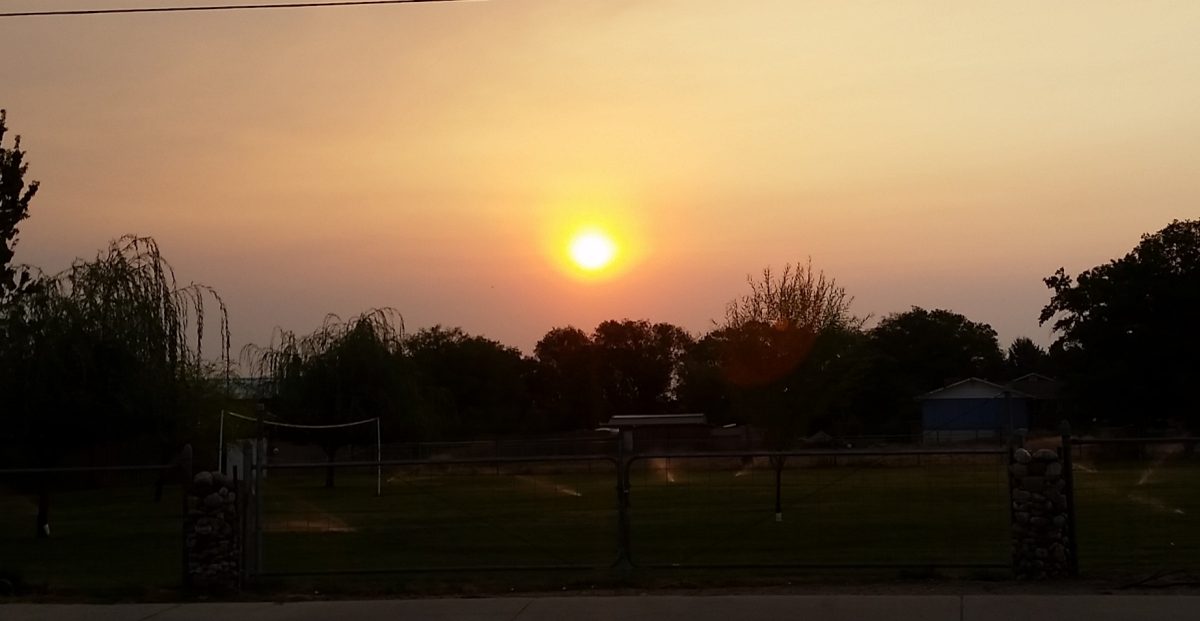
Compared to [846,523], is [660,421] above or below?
above

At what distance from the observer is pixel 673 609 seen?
1282 centimetres

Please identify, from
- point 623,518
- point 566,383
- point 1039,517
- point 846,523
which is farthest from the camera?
point 566,383

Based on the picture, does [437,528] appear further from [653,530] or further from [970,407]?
[970,407]

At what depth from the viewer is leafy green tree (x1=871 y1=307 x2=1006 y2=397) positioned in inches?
4579

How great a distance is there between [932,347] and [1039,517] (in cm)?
10770

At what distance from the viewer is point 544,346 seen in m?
122

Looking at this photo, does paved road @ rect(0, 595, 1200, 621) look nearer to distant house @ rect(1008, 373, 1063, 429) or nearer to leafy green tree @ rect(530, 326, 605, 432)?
distant house @ rect(1008, 373, 1063, 429)

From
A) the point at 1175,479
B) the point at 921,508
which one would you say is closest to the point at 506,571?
the point at 921,508

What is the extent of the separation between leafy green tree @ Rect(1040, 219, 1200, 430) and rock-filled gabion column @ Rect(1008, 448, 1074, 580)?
2062 inches

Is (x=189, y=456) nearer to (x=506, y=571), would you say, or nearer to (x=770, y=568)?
(x=506, y=571)

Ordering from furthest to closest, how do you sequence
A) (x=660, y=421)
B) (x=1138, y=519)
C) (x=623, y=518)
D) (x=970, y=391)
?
(x=970, y=391) < (x=660, y=421) < (x=1138, y=519) < (x=623, y=518)

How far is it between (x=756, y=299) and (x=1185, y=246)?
4497 centimetres

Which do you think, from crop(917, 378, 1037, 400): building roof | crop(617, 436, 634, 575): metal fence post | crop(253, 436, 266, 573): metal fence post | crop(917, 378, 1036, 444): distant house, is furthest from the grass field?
crop(917, 378, 1037, 400): building roof

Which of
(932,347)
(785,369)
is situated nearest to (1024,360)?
(932,347)
